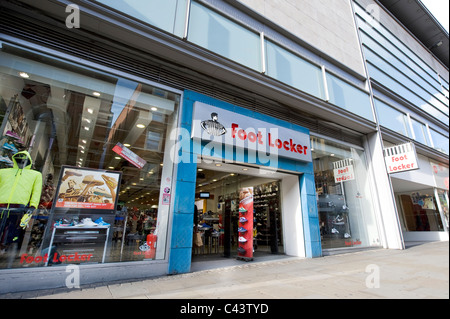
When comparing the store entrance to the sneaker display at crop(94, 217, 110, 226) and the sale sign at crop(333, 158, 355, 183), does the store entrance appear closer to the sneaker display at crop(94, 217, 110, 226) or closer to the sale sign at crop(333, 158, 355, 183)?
the sale sign at crop(333, 158, 355, 183)

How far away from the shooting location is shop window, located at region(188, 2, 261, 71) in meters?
5.22

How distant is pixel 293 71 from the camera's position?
697 centimetres

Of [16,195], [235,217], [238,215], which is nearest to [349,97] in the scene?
[238,215]

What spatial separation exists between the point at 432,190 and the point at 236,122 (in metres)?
13.7

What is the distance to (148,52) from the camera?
199 inches

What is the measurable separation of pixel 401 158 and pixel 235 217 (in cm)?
715

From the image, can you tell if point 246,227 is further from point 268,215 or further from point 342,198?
point 342,198

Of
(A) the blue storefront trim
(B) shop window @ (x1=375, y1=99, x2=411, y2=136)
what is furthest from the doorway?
(B) shop window @ (x1=375, y1=99, x2=411, y2=136)

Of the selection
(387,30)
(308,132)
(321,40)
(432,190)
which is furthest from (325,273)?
(387,30)

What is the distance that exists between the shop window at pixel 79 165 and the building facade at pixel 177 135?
0.02m

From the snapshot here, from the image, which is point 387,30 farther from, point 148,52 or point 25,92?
point 25,92

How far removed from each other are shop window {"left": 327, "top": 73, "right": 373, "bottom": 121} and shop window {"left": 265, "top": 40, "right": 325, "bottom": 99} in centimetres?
63

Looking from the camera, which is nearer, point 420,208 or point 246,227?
point 246,227

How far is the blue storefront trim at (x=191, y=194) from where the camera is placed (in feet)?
14.5
